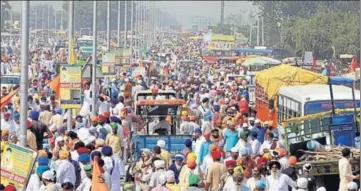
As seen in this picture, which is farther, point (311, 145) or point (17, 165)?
point (311, 145)

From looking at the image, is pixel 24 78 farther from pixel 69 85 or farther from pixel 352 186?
pixel 69 85

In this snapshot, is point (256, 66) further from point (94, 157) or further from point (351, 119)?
point (94, 157)

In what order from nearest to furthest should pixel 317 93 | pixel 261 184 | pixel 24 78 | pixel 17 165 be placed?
pixel 17 165 → pixel 261 184 → pixel 24 78 → pixel 317 93

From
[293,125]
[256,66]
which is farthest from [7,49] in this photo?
[293,125]

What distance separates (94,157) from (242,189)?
2103 millimetres

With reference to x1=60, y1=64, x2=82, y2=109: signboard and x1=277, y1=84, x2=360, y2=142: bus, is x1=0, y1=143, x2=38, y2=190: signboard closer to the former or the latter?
x1=60, y1=64, x2=82, y2=109: signboard

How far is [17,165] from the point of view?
13828mm

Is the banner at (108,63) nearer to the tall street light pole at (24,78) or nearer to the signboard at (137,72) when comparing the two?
the signboard at (137,72)

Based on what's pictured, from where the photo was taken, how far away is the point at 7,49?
91.2 metres

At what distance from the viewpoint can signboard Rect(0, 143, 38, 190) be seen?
13695 mm

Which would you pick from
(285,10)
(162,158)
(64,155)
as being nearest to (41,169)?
(64,155)

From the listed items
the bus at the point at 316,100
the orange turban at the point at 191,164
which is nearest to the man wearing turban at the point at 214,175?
the orange turban at the point at 191,164

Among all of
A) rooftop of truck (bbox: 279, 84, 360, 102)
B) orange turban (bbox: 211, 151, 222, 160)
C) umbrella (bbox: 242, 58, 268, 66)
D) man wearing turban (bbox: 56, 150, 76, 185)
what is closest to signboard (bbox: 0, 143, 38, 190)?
man wearing turban (bbox: 56, 150, 76, 185)

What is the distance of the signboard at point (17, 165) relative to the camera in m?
13.7
